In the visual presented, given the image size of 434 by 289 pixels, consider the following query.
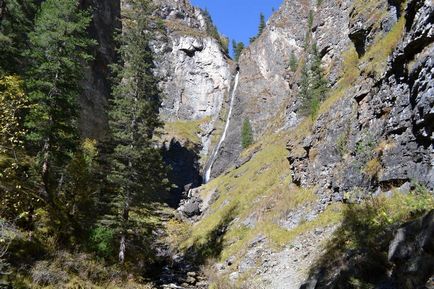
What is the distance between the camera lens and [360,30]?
31859 millimetres

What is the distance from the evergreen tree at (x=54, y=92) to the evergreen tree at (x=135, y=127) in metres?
3.36

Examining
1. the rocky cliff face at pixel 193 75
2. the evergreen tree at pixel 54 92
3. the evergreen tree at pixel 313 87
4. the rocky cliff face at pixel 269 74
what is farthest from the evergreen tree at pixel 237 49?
the evergreen tree at pixel 54 92

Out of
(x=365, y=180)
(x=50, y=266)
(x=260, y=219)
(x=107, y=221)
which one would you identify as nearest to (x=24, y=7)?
(x=107, y=221)

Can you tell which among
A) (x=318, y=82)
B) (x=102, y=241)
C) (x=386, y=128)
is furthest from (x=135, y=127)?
(x=318, y=82)

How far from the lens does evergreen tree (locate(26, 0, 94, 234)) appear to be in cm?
2070

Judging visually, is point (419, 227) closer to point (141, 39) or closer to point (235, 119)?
point (141, 39)

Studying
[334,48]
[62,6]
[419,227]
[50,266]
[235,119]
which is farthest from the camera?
[235,119]

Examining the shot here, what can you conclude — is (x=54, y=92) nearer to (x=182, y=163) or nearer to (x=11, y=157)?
(x=11, y=157)

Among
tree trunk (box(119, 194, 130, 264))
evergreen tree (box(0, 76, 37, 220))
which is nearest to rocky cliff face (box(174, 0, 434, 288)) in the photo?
tree trunk (box(119, 194, 130, 264))

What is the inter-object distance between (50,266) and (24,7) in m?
21.3

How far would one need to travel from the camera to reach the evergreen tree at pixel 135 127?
79.7 ft

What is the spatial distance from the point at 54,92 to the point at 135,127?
623 cm

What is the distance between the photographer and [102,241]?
2247 centimetres

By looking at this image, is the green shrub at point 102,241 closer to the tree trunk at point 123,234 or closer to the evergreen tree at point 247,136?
the tree trunk at point 123,234
